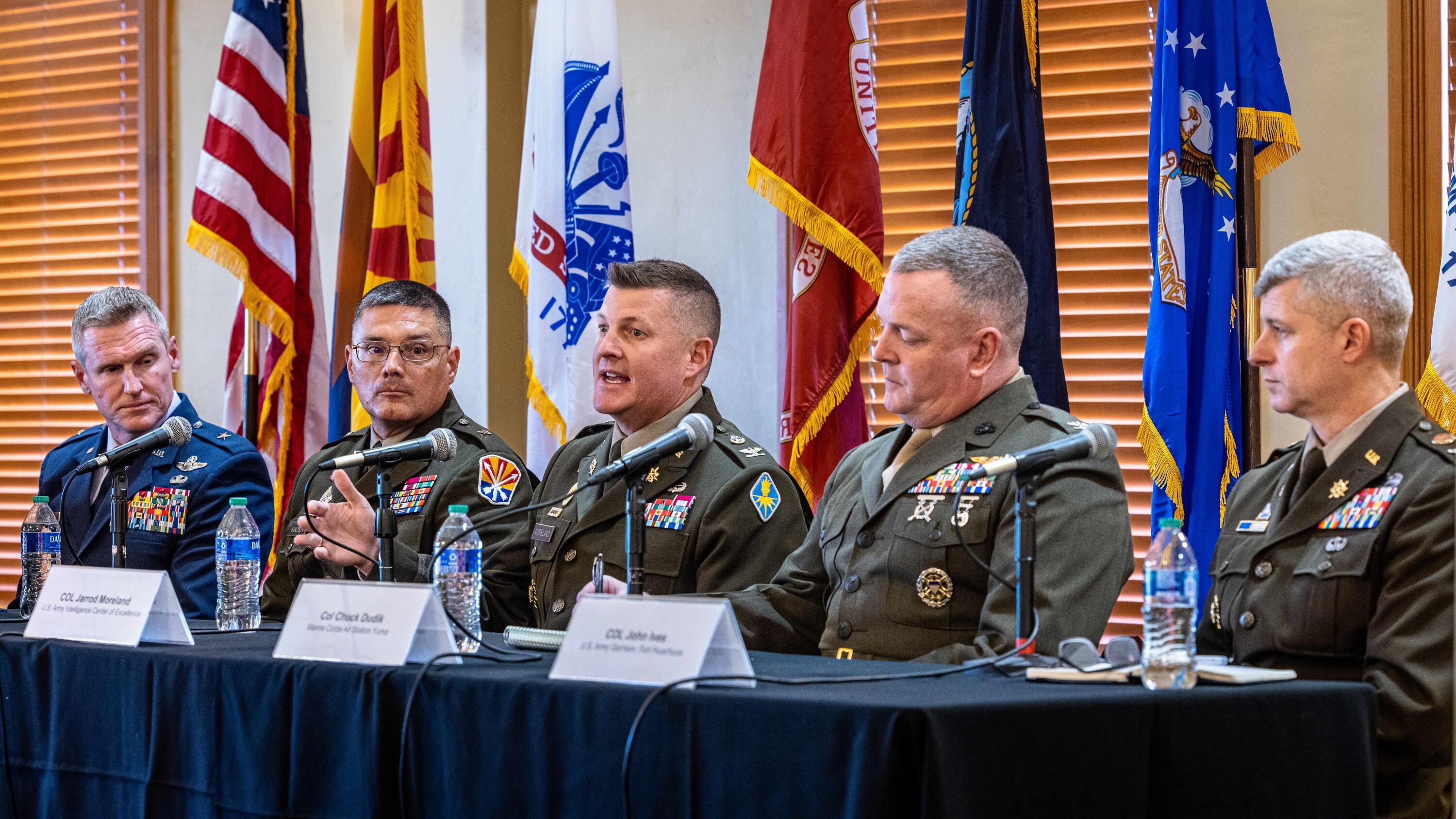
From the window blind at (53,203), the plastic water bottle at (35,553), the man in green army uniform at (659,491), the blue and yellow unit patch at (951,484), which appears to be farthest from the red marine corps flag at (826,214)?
the window blind at (53,203)

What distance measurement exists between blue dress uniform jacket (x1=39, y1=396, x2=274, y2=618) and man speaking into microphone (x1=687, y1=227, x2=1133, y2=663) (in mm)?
1620

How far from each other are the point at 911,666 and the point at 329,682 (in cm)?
90

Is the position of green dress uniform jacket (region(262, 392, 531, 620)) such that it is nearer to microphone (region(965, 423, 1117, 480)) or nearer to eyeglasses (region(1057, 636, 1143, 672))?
microphone (region(965, 423, 1117, 480))

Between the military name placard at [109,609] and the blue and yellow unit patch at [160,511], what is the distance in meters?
1.04

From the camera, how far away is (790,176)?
13.2 feet

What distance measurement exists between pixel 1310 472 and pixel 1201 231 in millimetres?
1337

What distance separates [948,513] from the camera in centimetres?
274

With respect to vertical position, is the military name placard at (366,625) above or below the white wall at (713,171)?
below

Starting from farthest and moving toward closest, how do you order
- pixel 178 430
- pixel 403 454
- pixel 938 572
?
1. pixel 178 430
2. pixel 403 454
3. pixel 938 572

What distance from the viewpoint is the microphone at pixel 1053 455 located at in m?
2.13

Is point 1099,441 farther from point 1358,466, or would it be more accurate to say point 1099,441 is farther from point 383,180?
point 383,180

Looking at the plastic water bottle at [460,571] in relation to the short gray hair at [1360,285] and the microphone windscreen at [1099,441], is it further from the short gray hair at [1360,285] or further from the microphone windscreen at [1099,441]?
the short gray hair at [1360,285]

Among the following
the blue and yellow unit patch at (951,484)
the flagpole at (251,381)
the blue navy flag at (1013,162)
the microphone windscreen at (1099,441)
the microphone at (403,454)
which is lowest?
the blue and yellow unit patch at (951,484)

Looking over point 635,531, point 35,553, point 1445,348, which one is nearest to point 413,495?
point 35,553
